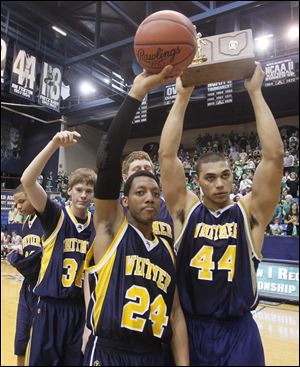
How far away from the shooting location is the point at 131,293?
4.80 ft

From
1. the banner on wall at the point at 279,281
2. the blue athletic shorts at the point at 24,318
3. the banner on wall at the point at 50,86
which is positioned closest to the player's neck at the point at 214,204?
the blue athletic shorts at the point at 24,318

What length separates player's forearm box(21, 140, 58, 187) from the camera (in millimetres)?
1904

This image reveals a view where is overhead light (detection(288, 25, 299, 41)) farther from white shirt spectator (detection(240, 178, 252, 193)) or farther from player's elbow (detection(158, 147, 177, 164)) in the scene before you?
player's elbow (detection(158, 147, 177, 164))

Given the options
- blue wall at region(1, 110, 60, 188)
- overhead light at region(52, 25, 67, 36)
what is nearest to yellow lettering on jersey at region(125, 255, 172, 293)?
overhead light at region(52, 25, 67, 36)

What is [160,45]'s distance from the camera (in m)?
1.61

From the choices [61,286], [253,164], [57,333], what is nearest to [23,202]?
[61,286]

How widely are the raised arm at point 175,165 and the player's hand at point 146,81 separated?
0.29 metres

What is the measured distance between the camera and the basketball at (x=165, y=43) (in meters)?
1.60

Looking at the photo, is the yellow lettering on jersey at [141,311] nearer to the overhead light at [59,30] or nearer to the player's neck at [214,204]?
the player's neck at [214,204]

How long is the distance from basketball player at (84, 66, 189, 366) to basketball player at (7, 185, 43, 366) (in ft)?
4.74

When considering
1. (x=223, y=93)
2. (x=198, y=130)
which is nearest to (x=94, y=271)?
(x=223, y=93)

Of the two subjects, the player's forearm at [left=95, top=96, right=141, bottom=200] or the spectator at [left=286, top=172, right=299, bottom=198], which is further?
the spectator at [left=286, top=172, right=299, bottom=198]

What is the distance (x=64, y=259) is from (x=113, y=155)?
1320 millimetres

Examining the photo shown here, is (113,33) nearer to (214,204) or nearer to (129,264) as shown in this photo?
(214,204)
